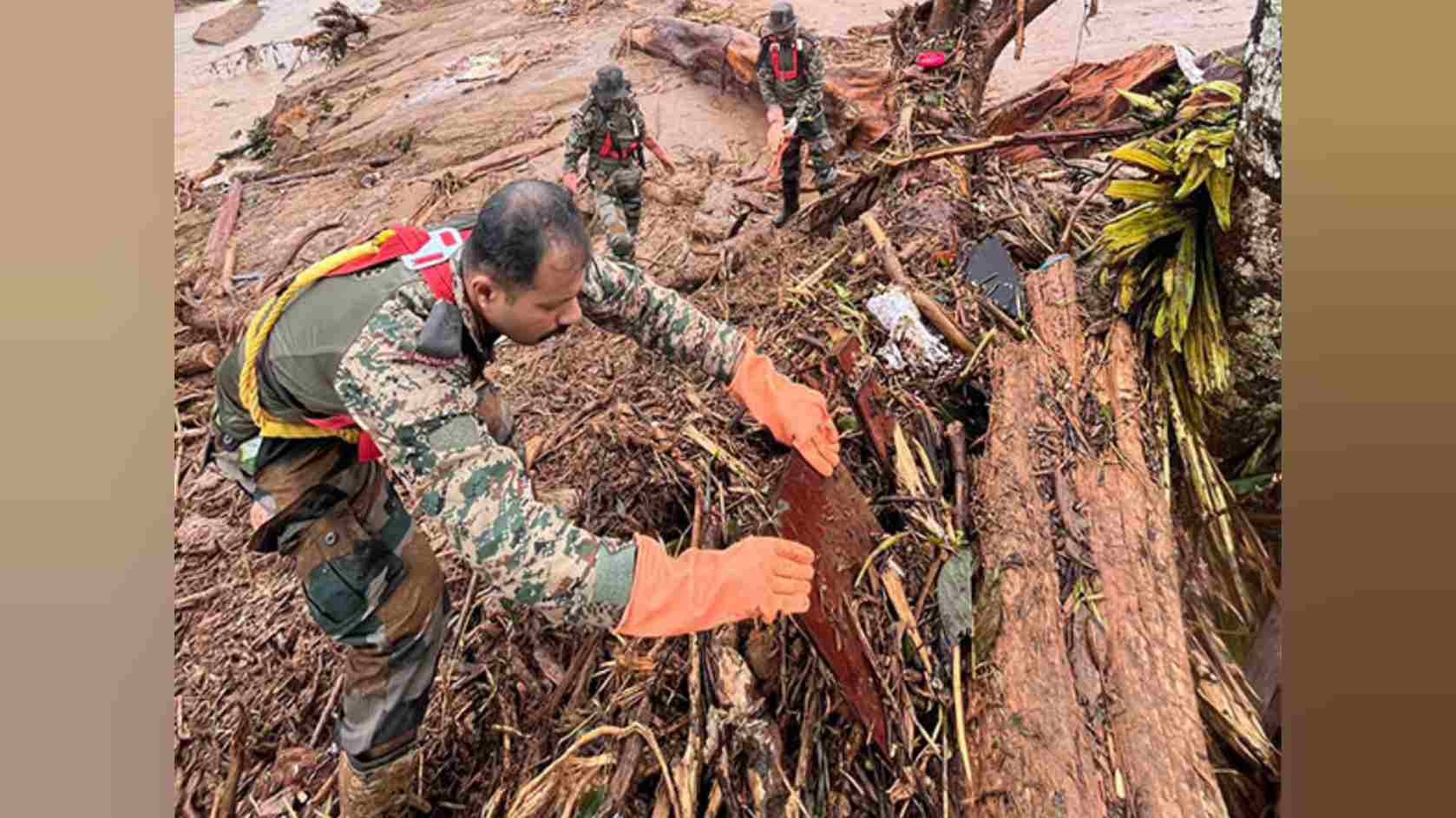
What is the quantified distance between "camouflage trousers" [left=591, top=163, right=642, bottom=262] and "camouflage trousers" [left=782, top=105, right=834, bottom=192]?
1104 mm

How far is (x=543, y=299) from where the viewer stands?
178 centimetres

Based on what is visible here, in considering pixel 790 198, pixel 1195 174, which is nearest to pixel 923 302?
pixel 1195 174

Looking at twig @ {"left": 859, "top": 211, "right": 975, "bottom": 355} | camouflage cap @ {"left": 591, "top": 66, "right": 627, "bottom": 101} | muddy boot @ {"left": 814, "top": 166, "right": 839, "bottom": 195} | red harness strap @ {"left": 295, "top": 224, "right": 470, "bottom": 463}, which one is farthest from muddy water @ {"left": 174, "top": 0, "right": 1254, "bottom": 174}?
red harness strap @ {"left": 295, "top": 224, "right": 470, "bottom": 463}

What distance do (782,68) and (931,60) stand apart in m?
1.27

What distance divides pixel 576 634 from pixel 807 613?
2.66 ft

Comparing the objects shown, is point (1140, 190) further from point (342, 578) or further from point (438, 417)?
point (342, 578)

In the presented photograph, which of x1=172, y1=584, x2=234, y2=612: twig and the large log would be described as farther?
the large log

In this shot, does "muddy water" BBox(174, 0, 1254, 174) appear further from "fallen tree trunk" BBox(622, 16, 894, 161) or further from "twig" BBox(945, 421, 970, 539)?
"twig" BBox(945, 421, 970, 539)

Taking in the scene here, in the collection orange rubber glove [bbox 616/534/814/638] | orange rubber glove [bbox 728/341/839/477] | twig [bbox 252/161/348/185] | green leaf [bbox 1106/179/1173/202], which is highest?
green leaf [bbox 1106/179/1173/202]

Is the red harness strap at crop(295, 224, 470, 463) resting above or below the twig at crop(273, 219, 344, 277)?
above

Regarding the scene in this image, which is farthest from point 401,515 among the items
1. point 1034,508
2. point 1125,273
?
point 1125,273

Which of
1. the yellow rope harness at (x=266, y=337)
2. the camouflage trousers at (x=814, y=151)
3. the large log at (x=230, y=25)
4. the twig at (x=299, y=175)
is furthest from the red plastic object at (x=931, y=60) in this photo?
the large log at (x=230, y=25)

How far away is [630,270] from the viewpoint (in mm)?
2281

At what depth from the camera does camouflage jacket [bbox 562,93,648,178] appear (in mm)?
5594
